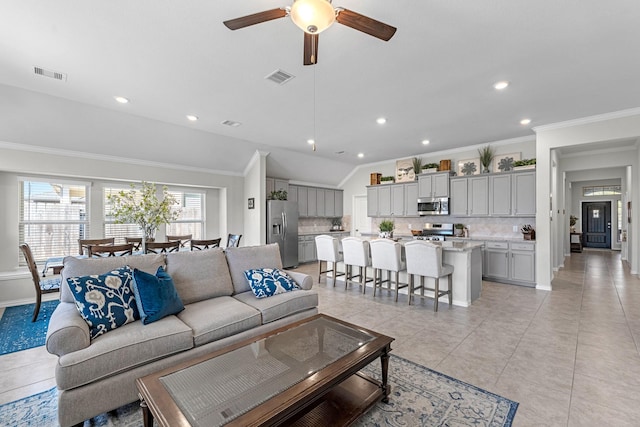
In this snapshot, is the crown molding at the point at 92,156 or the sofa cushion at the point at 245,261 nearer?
the sofa cushion at the point at 245,261

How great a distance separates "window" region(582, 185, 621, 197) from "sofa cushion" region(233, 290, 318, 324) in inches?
490

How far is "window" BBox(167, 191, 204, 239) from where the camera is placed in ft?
20.9

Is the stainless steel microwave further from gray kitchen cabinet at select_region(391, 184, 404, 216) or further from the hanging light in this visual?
the hanging light

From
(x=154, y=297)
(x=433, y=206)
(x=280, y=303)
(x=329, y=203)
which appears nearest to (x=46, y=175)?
(x=154, y=297)

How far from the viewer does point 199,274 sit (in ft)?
9.59

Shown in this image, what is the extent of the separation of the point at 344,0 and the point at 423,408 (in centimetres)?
301

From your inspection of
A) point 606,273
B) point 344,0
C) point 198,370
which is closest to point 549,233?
point 606,273

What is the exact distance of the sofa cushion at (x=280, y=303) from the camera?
2746mm

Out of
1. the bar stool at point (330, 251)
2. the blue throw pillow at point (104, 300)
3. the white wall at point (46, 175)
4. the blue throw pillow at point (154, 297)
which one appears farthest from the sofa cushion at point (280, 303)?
the white wall at point (46, 175)

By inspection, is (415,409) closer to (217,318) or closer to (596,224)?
(217,318)

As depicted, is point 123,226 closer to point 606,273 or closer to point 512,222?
point 512,222

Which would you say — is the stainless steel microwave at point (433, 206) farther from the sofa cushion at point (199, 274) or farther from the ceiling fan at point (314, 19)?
the ceiling fan at point (314, 19)

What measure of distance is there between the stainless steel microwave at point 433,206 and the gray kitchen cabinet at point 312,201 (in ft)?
10.0

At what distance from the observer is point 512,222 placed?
5.89 m
